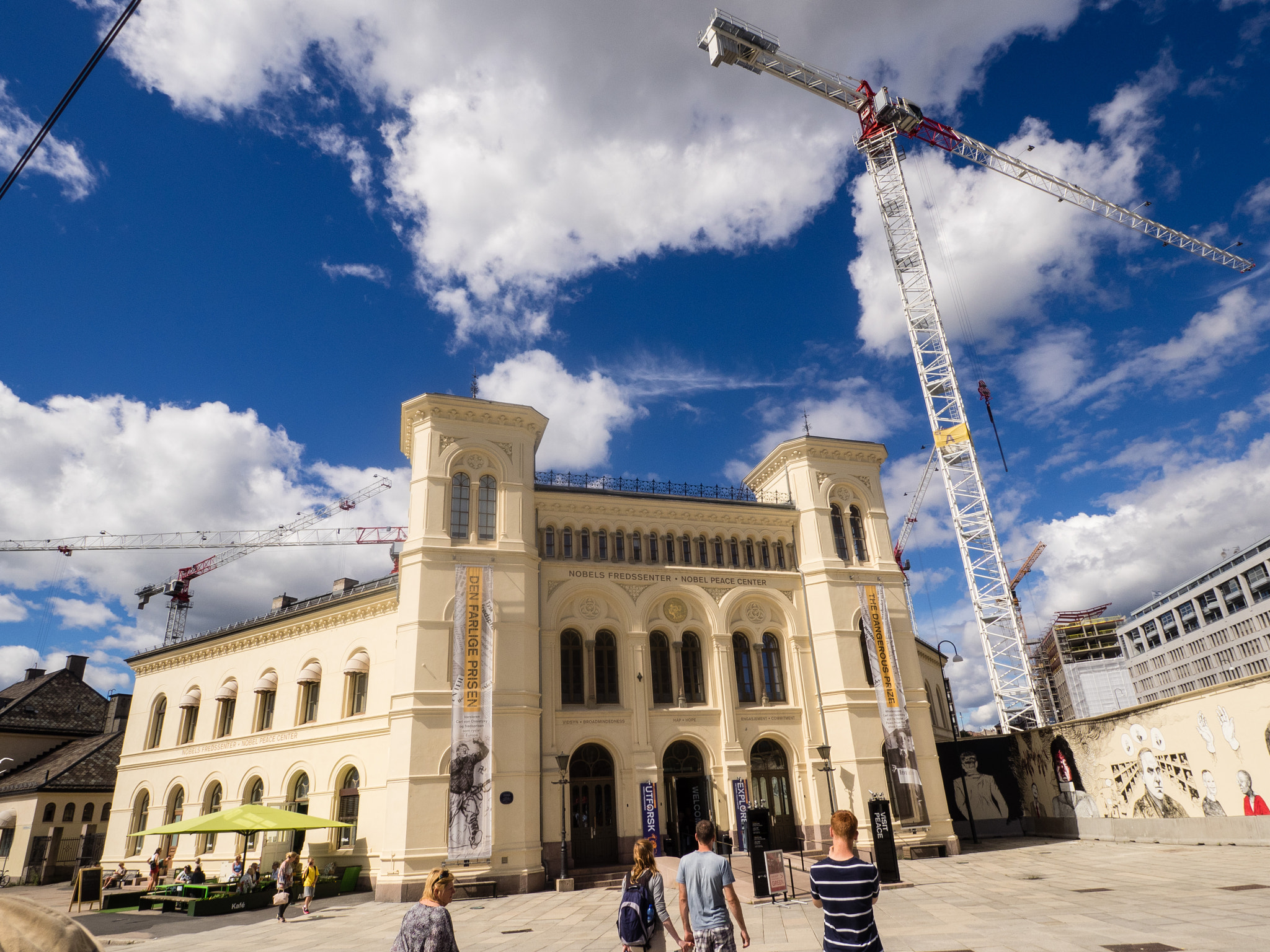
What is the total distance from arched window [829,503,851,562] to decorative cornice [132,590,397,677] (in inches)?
714

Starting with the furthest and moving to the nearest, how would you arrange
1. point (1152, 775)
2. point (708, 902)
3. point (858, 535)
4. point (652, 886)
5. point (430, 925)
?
point (858, 535)
point (1152, 775)
point (652, 886)
point (708, 902)
point (430, 925)

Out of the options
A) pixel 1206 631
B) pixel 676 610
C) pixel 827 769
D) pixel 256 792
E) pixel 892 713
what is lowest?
pixel 827 769

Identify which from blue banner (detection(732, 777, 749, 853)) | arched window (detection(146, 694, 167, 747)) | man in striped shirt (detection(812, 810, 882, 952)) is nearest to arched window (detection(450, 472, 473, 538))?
blue banner (detection(732, 777, 749, 853))

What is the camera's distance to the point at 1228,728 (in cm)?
2083

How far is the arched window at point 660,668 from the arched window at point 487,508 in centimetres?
743

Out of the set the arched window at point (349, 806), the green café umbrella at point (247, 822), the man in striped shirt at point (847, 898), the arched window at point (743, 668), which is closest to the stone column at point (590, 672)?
the arched window at point (743, 668)

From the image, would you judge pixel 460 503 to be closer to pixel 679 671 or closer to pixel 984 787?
pixel 679 671

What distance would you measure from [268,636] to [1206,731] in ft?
114

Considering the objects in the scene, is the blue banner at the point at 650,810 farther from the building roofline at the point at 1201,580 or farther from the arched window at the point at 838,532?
the building roofline at the point at 1201,580

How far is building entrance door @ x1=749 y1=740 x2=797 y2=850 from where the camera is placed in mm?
26734

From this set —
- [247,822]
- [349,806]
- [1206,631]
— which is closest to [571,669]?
[349,806]

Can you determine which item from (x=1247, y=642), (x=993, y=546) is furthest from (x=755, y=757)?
(x=1247, y=642)

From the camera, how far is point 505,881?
73.2 ft

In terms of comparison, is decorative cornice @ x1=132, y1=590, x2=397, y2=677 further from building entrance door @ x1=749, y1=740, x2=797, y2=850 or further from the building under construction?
the building under construction
